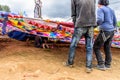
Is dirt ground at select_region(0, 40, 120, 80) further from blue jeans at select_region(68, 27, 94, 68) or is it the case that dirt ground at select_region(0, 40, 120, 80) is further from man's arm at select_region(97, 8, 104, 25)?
man's arm at select_region(97, 8, 104, 25)

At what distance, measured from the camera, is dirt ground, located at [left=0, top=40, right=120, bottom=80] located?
18.9ft

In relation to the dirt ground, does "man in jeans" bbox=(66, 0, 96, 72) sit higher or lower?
higher

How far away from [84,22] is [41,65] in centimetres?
126

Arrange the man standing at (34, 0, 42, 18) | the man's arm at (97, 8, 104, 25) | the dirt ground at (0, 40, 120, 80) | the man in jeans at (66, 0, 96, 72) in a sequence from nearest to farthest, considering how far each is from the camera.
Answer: the dirt ground at (0, 40, 120, 80)
the man in jeans at (66, 0, 96, 72)
the man's arm at (97, 8, 104, 25)
the man standing at (34, 0, 42, 18)

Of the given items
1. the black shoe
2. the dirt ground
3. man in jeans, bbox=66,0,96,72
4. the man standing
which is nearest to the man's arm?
man in jeans, bbox=66,0,96,72

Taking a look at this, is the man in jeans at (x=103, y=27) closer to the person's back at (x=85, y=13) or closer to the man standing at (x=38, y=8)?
the person's back at (x=85, y=13)

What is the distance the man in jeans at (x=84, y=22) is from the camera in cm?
633

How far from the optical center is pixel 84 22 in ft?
20.8

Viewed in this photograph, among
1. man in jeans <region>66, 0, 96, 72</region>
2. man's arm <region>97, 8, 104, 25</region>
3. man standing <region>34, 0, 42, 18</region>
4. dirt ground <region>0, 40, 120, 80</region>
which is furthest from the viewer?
man standing <region>34, 0, 42, 18</region>

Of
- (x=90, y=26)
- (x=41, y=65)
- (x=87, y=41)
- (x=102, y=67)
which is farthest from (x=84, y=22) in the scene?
(x=41, y=65)

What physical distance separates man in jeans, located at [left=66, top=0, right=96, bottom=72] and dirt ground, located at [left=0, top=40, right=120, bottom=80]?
0.30m

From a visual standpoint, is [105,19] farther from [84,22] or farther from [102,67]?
[102,67]

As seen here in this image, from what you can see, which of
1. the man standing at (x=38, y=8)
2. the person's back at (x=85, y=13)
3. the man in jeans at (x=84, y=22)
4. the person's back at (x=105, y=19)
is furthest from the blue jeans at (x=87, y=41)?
the man standing at (x=38, y=8)

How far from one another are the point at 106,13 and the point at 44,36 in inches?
66.4
